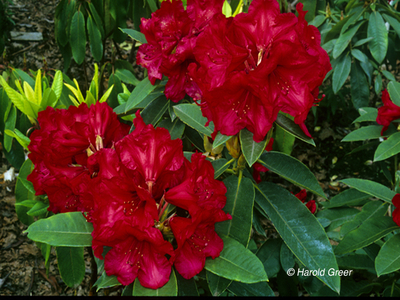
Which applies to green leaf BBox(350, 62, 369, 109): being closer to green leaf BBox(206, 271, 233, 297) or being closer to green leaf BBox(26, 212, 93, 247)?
green leaf BBox(206, 271, 233, 297)

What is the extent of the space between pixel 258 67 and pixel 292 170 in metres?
0.33

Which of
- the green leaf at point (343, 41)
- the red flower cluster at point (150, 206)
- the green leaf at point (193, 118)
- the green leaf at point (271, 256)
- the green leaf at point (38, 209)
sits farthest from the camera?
the green leaf at point (343, 41)

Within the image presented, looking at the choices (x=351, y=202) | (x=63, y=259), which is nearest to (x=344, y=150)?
(x=351, y=202)

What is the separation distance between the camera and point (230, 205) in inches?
32.4

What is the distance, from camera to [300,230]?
792 mm

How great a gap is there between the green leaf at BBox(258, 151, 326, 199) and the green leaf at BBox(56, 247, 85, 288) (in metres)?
0.76

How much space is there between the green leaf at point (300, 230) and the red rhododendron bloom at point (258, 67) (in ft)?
0.77

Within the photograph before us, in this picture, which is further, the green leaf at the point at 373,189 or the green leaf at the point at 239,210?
the green leaf at the point at 373,189

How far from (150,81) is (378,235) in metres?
0.85

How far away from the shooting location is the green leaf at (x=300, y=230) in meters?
0.74

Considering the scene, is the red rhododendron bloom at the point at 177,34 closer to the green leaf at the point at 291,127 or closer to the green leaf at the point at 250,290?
the green leaf at the point at 291,127

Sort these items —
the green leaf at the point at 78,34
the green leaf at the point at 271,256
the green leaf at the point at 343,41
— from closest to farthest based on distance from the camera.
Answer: the green leaf at the point at 271,256
the green leaf at the point at 78,34
the green leaf at the point at 343,41

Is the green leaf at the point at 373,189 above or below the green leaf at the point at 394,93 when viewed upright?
below

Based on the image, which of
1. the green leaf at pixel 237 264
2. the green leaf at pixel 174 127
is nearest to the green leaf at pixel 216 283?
the green leaf at pixel 237 264
